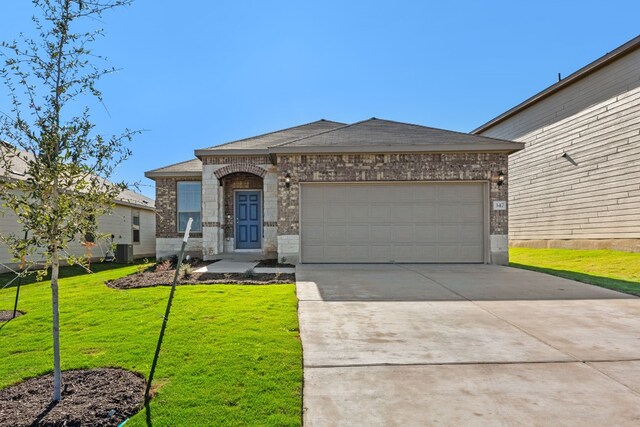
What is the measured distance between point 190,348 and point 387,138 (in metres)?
8.96

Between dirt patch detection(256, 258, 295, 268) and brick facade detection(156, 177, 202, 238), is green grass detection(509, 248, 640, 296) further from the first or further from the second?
brick facade detection(156, 177, 202, 238)

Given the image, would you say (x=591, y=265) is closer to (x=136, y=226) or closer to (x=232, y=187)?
(x=232, y=187)

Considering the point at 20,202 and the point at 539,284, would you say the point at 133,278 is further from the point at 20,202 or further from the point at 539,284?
the point at 539,284

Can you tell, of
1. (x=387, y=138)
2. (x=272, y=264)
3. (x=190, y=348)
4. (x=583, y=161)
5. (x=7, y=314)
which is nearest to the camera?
(x=190, y=348)

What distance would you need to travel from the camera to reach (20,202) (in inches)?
110

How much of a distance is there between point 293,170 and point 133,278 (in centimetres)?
515

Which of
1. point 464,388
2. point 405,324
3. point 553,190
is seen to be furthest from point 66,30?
point 553,190

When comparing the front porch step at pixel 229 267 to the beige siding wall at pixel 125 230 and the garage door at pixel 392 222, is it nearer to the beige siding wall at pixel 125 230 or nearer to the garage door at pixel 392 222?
the garage door at pixel 392 222

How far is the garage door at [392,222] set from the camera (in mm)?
10766

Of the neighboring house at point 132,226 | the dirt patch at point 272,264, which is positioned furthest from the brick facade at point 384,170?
the neighboring house at point 132,226

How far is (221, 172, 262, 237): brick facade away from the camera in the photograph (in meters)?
12.6

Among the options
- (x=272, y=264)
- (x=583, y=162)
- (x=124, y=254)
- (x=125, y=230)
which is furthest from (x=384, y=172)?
(x=125, y=230)

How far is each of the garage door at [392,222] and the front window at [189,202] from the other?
15.2ft

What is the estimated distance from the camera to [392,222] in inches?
428
